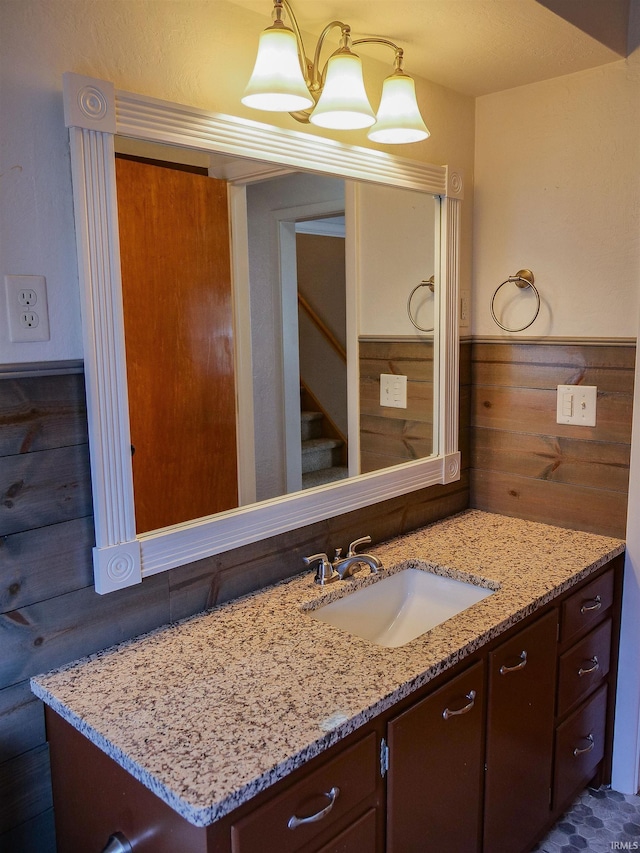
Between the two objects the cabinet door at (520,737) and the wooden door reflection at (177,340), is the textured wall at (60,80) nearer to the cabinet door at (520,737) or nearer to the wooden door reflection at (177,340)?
the wooden door reflection at (177,340)

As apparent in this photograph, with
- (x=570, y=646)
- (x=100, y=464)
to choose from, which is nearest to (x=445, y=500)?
(x=570, y=646)

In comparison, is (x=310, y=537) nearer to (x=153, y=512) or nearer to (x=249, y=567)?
(x=249, y=567)

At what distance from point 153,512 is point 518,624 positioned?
2.90 feet

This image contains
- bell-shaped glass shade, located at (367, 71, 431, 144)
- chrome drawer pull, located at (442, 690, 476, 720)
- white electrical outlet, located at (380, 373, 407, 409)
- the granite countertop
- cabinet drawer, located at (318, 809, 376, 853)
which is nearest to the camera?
the granite countertop

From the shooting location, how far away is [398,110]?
170cm

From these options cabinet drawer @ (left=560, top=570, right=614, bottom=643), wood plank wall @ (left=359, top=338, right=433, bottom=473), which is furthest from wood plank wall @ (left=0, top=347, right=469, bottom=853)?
cabinet drawer @ (left=560, top=570, right=614, bottom=643)

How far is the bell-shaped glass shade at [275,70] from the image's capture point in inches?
55.5

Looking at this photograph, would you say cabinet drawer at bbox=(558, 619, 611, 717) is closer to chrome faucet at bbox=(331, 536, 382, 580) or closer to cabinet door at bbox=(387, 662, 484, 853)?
cabinet door at bbox=(387, 662, 484, 853)

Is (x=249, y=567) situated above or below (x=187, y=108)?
below

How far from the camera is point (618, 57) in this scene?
6.31 ft

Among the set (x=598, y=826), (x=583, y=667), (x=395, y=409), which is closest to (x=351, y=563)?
(x=395, y=409)

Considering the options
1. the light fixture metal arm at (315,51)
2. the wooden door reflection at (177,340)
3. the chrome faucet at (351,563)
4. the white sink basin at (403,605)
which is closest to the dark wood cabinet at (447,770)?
the white sink basin at (403,605)

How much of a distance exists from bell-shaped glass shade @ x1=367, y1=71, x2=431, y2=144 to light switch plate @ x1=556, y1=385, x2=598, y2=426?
0.90 m

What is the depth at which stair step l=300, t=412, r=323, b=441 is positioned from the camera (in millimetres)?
1778
